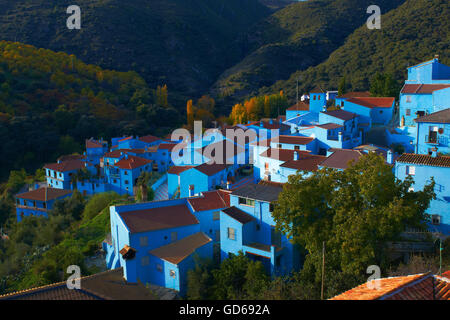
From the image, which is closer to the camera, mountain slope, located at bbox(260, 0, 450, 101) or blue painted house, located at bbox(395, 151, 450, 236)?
blue painted house, located at bbox(395, 151, 450, 236)

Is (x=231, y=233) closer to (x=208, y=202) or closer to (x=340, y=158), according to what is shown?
(x=208, y=202)

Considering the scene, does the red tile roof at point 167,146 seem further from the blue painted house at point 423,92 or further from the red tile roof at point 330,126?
the blue painted house at point 423,92

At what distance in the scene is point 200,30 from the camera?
10319 centimetres

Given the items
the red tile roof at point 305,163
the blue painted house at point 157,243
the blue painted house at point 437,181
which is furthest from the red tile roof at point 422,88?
the blue painted house at point 157,243

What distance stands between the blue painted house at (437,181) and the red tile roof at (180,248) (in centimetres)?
932

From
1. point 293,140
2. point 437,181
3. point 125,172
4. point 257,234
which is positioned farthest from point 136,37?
point 437,181

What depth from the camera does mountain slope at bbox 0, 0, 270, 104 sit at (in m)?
84.7

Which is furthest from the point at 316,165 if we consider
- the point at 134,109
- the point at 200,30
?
the point at 200,30

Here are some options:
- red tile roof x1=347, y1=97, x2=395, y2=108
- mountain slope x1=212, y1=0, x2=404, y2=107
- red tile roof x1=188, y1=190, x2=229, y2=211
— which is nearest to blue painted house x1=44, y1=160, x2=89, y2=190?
red tile roof x1=188, y1=190, x2=229, y2=211

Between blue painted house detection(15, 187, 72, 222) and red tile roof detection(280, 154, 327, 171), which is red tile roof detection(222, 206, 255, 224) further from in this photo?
blue painted house detection(15, 187, 72, 222)

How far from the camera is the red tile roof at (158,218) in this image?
18391mm

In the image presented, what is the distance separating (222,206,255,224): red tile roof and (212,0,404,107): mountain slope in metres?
56.5

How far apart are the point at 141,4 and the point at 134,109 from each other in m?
45.7
